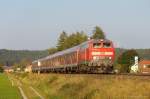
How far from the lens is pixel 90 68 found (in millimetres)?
47938

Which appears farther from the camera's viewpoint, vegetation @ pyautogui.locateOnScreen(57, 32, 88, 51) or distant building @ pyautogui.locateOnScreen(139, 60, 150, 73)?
vegetation @ pyautogui.locateOnScreen(57, 32, 88, 51)

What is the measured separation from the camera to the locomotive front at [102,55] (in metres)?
46.9

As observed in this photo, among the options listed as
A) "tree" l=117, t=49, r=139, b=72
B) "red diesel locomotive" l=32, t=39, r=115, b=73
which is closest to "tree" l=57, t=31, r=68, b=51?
"tree" l=117, t=49, r=139, b=72

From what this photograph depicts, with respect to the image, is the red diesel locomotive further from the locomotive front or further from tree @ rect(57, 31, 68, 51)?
tree @ rect(57, 31, 68, 51)

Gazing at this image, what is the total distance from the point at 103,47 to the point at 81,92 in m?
22.3

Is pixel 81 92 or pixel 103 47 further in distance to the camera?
pixel 103 47

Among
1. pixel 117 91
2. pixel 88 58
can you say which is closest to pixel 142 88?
pixel 117 91

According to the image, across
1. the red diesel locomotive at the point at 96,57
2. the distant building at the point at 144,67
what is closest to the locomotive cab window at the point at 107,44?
the red diesel locomotive at the point at 96,57

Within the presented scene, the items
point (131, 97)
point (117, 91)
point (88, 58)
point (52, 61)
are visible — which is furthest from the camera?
point (52, 61)

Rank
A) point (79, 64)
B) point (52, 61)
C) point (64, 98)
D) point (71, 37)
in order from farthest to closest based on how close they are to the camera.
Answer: point (71, 37) < point (52, 61) < point (79, 64) < point (64, 98)

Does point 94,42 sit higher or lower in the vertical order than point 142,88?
higher

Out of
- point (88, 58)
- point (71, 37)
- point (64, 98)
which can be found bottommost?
point (64, 98)

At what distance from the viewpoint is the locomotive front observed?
154 ft

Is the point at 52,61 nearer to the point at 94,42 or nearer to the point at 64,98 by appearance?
the point at 94,42
